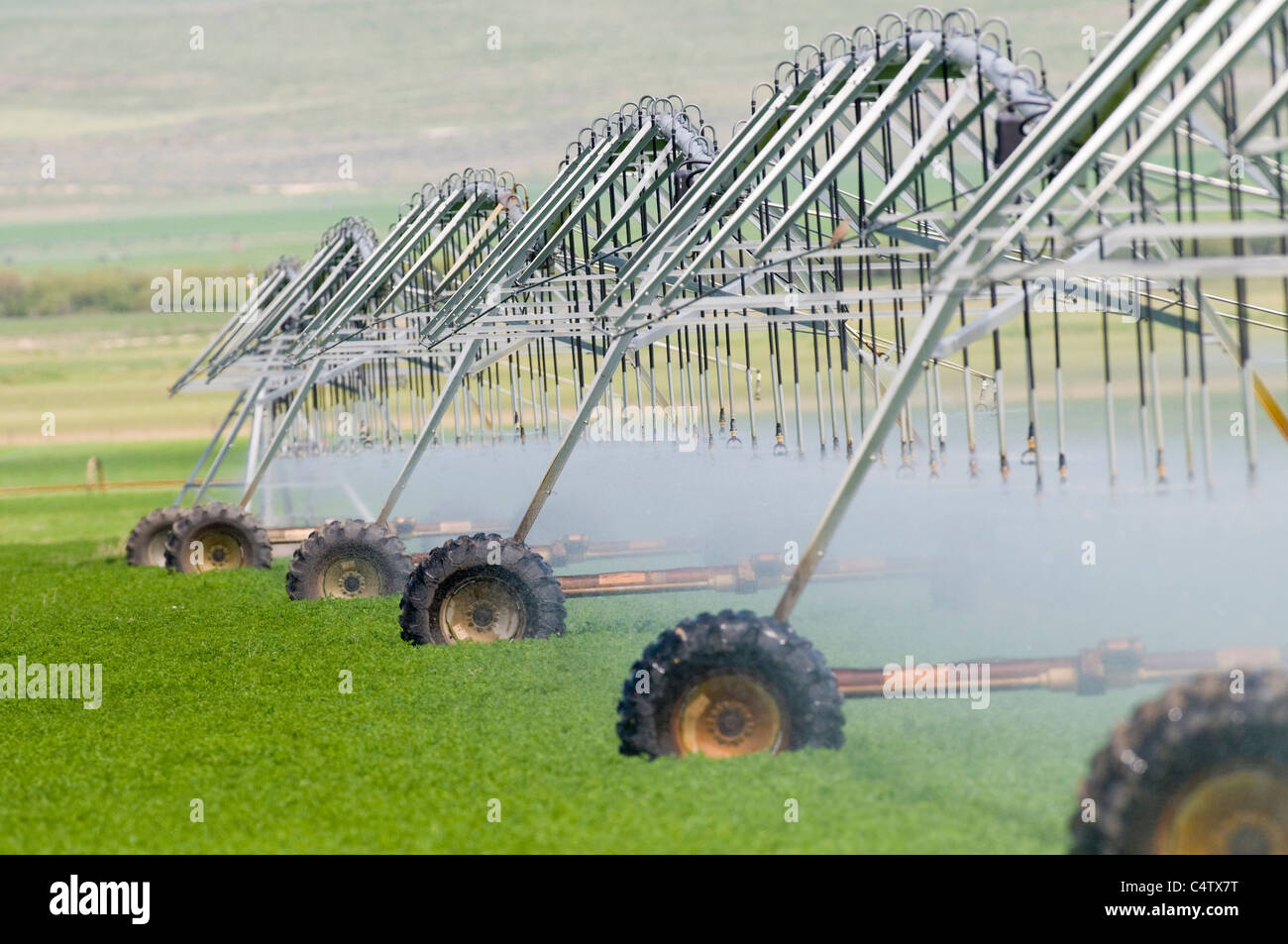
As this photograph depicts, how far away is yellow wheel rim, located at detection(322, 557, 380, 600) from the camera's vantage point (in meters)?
17.3

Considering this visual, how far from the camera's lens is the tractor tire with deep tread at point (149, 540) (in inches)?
985

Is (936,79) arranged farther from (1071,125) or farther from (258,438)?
(258,438)

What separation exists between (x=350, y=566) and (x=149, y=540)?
905 centimetres

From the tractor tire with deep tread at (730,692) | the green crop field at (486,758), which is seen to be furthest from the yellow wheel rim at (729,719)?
the green crop field at (486,758)

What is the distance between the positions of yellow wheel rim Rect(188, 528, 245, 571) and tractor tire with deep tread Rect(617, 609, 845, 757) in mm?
14709

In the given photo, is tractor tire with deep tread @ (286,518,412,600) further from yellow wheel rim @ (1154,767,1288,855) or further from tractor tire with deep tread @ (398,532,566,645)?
yellow wheel rim @ (1154,767,1288,855)

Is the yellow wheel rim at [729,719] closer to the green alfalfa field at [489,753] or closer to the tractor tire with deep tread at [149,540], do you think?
the green alfalfa field at [489,753]

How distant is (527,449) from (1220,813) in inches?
682

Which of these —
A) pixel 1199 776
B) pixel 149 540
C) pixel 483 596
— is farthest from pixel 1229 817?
pixel 149 540

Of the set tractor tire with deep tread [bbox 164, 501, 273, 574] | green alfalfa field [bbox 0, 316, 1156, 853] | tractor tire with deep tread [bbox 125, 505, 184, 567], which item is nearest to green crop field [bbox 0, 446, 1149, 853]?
green alfalfa field [bbox 0, 316, 1156, 853]

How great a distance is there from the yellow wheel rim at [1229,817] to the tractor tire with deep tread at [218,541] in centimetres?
1740

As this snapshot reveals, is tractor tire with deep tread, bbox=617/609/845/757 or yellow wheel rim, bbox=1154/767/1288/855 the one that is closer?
yellow wheel rim, bbox=1154/767/1288/855

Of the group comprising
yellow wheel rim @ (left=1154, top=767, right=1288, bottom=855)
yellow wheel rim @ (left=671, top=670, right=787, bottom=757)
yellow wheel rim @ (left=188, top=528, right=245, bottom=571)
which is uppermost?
yellow wheel rim @ (left=188, top=528, right=245, bottom=571)

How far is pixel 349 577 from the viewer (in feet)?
56.7
